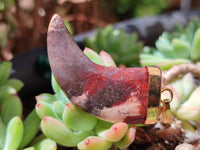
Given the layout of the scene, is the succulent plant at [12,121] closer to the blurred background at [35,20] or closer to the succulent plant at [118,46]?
Answer: the blurred background at [35,20]

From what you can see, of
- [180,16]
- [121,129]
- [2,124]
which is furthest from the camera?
[180,16]

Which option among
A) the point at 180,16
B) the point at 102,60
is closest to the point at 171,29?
the point at 180,16

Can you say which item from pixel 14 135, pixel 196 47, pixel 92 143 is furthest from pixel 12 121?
pixel 196 47

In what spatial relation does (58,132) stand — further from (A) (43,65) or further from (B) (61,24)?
(A) (43,65)

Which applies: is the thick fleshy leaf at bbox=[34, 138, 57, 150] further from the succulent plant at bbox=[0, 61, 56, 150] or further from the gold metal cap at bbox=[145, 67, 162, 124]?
the gold metal cap at bbox=[145, 67, 162, 124]

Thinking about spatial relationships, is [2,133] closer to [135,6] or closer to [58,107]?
[58,107]

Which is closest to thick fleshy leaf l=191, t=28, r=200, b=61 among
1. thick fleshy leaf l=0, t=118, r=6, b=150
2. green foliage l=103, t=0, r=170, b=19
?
thick fleshy leaf l=0, t=118, r=6, b=150

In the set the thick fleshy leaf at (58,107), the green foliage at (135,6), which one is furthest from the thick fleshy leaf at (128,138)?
the green foliage at (135,6)
